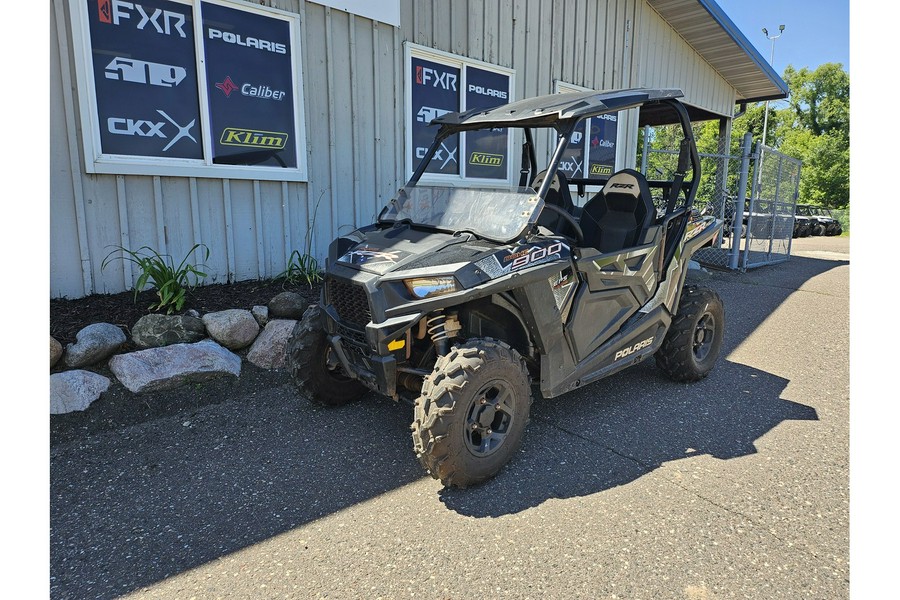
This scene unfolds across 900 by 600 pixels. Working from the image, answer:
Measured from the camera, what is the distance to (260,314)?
4.58 metres

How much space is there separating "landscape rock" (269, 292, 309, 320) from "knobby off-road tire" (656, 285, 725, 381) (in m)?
3.09

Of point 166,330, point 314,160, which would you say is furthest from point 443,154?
point 166,330

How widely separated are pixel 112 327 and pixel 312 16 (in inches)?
140

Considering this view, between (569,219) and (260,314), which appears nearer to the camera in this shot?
(569,219)

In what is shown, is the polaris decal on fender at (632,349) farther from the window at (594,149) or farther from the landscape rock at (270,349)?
the window at (594,149)

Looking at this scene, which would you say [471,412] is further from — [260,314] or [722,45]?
[722,45]

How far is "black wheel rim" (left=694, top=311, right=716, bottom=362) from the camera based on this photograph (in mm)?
4430

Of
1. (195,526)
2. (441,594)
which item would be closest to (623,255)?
(441,594)

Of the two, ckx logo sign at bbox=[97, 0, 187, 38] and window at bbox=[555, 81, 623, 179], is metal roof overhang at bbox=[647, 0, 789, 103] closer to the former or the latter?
window at bbox=[555, 81, 623, 179]

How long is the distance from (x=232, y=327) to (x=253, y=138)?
1.98 meters

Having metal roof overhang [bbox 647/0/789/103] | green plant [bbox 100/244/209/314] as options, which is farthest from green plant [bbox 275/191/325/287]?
metal roof overhang [bbox 647/0/789/103]

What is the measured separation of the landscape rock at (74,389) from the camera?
3.41 metres

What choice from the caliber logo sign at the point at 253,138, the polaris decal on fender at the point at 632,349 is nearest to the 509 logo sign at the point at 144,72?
the caliber logo sign at the point at 253,138

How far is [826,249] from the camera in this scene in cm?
1590
